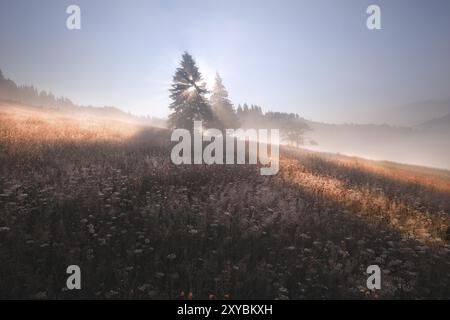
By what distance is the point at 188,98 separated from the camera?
3225cm

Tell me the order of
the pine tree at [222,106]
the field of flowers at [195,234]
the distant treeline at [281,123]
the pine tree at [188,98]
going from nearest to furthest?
the field of flowers at [195,234], the pine tree at [188,98], the pine tree at [222,106], the distant treeline at [281,123]

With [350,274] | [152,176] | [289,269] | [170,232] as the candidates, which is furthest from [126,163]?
A: [350,274]

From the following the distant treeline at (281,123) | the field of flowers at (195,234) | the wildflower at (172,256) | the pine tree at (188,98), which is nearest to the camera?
the field of flowers at (195,234)

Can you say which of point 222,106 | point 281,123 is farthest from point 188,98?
point 281,123

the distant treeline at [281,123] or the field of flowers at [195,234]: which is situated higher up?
the distant treeline at [281,123]

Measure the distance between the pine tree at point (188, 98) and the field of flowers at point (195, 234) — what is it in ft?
68.3

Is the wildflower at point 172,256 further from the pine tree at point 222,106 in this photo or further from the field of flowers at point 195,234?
the pine tree at point 222,106

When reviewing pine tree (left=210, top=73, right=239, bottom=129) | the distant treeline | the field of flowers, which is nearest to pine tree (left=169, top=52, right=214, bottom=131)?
pine tree (left=210, top=73, right=239, bottom=129)

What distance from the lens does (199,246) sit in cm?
709

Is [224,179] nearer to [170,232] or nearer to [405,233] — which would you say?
[170,232]

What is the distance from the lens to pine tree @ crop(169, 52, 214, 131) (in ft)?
106

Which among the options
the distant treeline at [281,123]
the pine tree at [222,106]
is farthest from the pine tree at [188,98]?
the distant treeline at [281,123]

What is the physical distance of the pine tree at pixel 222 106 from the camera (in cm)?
4100

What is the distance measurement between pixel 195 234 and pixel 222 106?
115 ft
